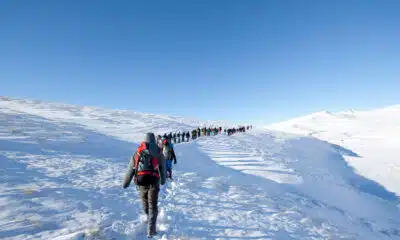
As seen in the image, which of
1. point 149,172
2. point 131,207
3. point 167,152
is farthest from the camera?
point 167,152

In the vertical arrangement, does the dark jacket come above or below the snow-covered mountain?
above

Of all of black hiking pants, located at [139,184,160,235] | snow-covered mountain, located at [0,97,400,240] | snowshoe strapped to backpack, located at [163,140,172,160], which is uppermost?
snowshoe strapped to backpack, located at [163,140,172,160]

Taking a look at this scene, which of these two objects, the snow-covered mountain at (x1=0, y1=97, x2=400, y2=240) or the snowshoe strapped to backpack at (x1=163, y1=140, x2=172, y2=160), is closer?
the snow-covered mountain at (x1=0, y1=97, x2=400, y2=240)

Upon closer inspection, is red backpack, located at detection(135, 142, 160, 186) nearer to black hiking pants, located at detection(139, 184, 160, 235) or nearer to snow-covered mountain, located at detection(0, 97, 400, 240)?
black hiking pants, located at detection(139, 184, 160, 235)

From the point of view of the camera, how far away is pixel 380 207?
15875 millimetres

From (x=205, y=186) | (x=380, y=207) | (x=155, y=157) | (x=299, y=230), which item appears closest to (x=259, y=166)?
(x=205, y=186)

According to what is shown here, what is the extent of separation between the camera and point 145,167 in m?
4.76

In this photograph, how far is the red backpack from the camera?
4.72 m

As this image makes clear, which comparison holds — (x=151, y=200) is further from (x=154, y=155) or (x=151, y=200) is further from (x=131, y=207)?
(x=131, y=207)

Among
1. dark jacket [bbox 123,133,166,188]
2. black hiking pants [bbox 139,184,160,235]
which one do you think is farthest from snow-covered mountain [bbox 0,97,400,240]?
dark jacket [bbox 123,133,166,188]

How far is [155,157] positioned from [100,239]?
227 centimetres

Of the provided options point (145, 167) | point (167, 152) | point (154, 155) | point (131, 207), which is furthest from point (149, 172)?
point (167, 152)

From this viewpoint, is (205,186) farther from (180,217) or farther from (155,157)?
(155,157)

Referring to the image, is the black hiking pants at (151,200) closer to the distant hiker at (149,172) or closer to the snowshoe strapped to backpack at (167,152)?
the distant hiker at (149,172)
